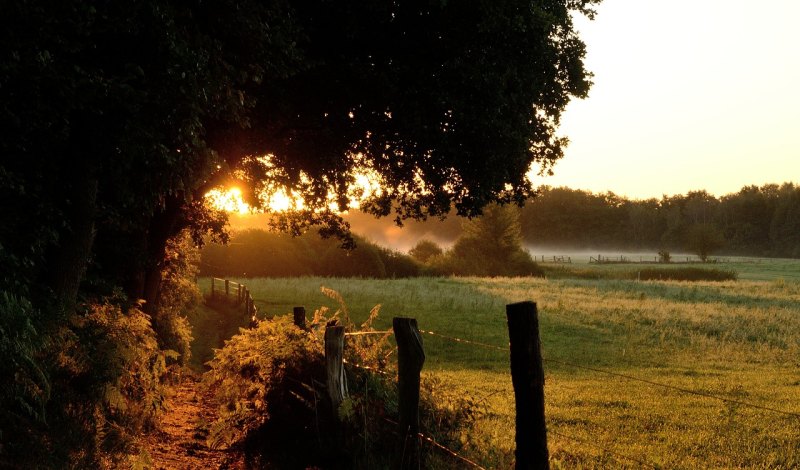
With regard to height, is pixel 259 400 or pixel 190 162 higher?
pixel 190 162

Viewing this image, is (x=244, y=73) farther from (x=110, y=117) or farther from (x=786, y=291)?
(x=786, y=291)

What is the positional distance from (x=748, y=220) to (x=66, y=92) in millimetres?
167464

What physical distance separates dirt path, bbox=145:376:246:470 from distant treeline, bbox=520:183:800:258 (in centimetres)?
14392

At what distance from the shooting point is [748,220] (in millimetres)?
154500

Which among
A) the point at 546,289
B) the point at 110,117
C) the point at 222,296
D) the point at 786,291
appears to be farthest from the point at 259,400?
the point at 786,291

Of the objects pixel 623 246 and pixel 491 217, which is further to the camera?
pixel 623 246

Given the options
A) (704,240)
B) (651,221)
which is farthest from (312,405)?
(651,221)

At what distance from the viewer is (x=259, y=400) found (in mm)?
9812

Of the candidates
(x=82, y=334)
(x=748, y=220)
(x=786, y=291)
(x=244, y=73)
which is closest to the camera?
(x=82, y=334)

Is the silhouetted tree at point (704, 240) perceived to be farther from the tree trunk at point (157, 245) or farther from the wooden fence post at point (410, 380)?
the wooden fence post at point (410, 380)

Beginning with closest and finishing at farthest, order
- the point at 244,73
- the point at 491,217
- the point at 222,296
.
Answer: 1. the point at 244,73
2. the point at 222,296
3. the point at 491,217

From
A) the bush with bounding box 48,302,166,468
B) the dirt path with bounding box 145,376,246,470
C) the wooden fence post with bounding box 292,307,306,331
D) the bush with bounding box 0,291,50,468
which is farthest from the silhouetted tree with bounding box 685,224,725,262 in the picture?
the bush with bounding box 0,291,50,468

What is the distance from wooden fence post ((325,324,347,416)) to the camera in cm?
832

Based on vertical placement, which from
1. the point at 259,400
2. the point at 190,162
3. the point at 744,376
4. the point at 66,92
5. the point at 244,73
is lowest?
the point at 744,376
